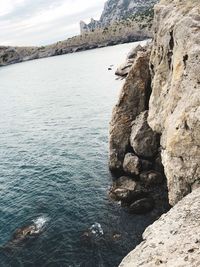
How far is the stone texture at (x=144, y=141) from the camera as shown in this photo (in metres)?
50.1

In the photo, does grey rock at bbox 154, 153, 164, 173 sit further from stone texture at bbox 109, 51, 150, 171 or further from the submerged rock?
the submerged rock

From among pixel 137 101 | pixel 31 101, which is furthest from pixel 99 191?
pixel 31 101

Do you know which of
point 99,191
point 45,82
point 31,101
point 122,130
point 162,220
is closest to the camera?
point 162,220

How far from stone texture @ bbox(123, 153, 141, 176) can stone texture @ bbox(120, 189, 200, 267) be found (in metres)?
20.0

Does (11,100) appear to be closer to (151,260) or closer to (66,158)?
(66,158)

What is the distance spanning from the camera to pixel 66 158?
61.4m

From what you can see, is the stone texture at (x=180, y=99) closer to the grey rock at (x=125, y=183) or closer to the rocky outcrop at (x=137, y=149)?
the rocky outcrop at (x=137, y=149)

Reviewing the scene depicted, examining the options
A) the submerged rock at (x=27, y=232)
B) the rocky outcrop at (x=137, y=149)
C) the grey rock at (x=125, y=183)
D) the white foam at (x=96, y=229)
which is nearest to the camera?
the white foam at (x=96, y=229)

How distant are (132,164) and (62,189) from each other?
10208 mm

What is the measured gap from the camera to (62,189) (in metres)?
50.1

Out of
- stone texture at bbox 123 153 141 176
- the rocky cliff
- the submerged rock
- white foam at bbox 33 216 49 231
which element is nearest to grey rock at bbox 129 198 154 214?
the rocky cliff

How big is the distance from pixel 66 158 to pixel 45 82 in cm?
11248

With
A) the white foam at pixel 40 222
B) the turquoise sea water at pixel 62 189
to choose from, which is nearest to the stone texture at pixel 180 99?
the turquoise sea water at pixel 62 189

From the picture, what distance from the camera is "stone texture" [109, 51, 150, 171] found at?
175 feet
